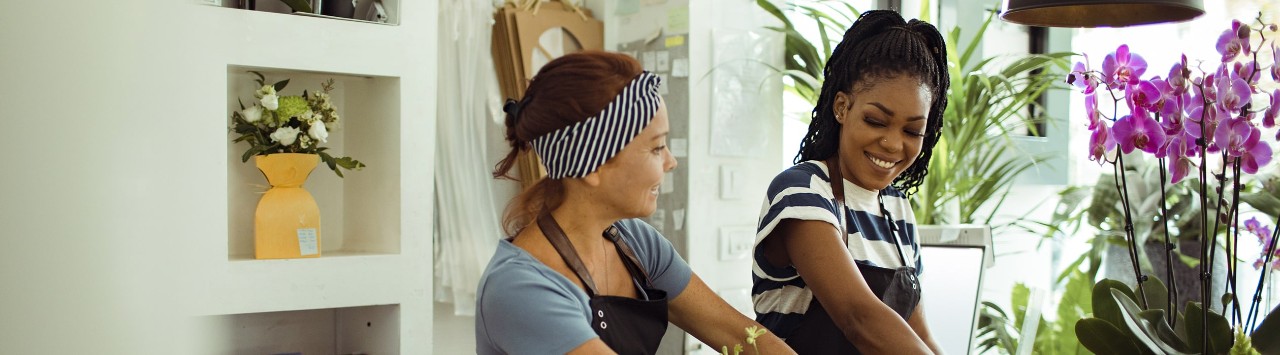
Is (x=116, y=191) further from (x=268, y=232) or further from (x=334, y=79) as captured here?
(x=334, y=79)

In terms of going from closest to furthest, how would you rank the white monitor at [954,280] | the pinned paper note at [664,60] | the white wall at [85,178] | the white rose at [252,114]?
the white wall at [85,178] < the white monitor at [954,280] < the white rose at [252,114] < the pinned paper note at [664,60]

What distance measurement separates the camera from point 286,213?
→ 2951 mm

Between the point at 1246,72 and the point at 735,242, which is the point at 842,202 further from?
the point at 735,242

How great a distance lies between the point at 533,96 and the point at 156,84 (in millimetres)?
1286

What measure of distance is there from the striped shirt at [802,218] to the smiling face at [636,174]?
1.00 ft

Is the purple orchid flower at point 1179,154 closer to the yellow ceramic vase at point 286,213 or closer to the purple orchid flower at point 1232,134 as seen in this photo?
the purple orchid flower at point 1232,134

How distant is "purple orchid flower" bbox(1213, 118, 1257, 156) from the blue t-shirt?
2.88 ft

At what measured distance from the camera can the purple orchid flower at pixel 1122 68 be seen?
150cm

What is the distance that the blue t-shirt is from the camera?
133 centimetres

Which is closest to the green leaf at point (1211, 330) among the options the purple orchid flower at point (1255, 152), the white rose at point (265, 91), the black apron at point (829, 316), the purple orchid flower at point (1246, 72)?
the purple orchid flower at point (1255, 152)

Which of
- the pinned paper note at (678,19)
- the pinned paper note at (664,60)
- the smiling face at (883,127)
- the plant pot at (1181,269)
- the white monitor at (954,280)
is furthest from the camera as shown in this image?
the plant pot at (1181,269)

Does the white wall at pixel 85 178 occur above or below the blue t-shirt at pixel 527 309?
above

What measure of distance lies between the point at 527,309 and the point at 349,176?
2250mm

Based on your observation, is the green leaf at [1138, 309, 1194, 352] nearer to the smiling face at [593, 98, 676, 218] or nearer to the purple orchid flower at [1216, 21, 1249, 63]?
the purple orchid flower at [1216, 21, 1249, 63]
